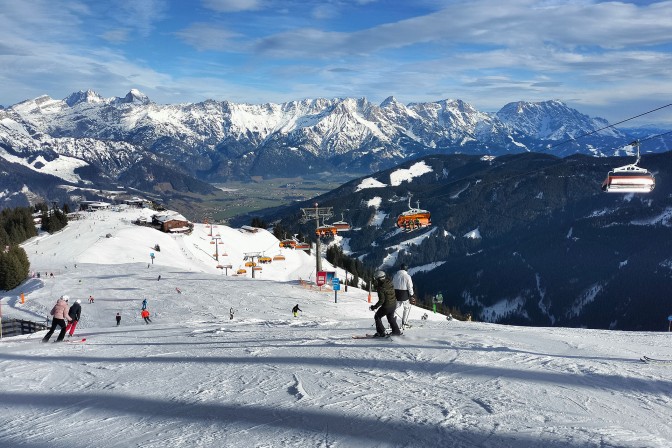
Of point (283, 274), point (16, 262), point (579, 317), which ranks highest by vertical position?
point (16, 262)

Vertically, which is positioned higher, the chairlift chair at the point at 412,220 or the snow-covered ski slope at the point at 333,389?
the chairlift chair at the point at 412,220

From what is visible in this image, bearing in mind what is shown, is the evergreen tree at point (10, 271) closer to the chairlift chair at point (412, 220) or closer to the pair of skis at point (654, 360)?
the chairlift chair at point (412, 220)

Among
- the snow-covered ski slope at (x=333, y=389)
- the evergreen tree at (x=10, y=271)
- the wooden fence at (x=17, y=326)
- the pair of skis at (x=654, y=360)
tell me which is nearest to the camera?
the snow-covered ski slope at (x=333, y=389)

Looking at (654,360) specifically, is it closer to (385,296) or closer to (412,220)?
(385,296)

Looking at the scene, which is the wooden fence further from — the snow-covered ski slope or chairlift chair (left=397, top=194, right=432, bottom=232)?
chairlift chair (left=397, top=194, right=432, bottom=232)

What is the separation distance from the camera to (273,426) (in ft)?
27.8

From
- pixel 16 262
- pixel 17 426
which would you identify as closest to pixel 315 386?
pixel 17 426

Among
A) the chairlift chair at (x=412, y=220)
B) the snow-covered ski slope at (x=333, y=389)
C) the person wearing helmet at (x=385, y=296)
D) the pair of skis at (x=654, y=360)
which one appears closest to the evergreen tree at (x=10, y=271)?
the chairlift chair at (x=412, y=220)

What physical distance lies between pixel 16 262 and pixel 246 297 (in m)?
26.3

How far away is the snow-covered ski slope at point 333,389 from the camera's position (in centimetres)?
805

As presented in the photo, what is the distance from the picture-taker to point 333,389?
10.3m

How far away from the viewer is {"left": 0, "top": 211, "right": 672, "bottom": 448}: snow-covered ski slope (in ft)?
26.4

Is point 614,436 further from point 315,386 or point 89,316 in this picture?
point 89,316

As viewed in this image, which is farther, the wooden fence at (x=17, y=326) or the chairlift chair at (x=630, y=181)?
the wooden fence at (x=17, y=326)
